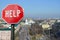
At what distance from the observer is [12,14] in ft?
4.53

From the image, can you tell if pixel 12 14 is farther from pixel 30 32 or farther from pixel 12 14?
pixel 30 32

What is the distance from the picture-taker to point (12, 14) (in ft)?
4.53

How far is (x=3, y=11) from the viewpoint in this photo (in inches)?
55.1

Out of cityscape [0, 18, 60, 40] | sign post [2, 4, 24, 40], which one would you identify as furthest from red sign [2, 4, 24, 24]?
cityscape [0, 18, 60, 40]

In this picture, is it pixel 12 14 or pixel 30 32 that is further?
pixel 30 32

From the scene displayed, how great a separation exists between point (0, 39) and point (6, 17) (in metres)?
10.5

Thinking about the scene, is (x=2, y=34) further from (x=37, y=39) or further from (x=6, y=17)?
(x=6, y=17)

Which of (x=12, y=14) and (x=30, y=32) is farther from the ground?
(x=12, y=14)

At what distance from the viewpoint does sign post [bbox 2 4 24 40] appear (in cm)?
138

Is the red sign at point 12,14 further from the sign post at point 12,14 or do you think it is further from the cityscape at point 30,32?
the cityscape at point 30,32

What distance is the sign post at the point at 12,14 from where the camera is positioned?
1.38 metres

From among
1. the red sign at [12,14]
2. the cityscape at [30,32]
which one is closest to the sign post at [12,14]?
the red sign at [12,14]

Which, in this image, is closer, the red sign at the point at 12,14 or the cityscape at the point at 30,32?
the red sign at the point at 12,14

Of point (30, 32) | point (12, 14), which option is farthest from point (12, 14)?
point (30, 32)
